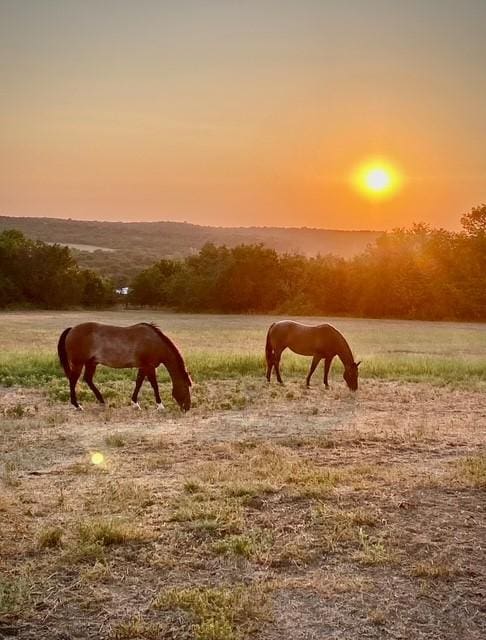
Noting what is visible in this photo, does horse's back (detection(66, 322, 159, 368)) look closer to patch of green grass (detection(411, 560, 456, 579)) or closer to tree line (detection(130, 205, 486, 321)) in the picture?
patch of green grass (detection(411, 560, 456, 579))

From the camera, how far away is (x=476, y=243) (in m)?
54.0

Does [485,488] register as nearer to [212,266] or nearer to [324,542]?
[324,542]

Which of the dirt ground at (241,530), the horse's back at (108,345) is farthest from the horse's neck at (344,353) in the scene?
the horse's back at (108,345)

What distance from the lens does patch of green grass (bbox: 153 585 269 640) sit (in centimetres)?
417

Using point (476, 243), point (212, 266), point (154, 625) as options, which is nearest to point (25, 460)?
point (154, 625)

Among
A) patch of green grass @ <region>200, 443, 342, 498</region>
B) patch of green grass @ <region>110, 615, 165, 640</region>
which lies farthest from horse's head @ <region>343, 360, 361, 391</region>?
patch of green grass @ <region>110, 615, 165, 640</region>

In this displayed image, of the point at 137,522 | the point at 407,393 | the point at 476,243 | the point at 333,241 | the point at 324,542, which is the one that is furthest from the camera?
the point at 333,241

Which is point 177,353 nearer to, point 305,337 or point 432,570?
point 305,337

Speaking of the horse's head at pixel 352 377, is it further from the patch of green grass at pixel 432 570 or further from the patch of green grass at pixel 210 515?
the patch of green grass at pixel 432 570

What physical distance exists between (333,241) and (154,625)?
142508mm

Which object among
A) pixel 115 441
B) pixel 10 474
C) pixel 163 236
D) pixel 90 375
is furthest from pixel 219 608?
pixel 163 236

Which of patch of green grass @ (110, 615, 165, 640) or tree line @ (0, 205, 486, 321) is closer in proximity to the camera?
patch of green grass @ (110, 615, 165, 640)

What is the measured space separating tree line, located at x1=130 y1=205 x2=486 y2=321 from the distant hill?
48.5m

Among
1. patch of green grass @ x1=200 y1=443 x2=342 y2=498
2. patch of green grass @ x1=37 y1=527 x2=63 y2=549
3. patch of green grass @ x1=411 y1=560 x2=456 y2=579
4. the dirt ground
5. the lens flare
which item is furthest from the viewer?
the lens flare
